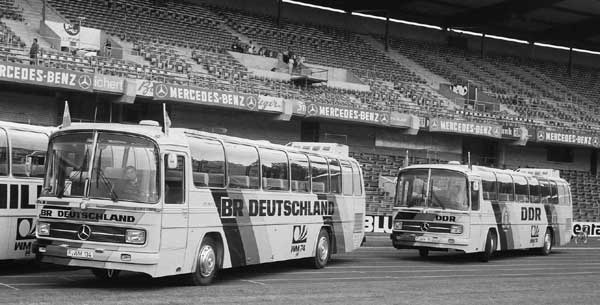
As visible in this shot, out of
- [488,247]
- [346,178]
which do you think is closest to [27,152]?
[346,178]

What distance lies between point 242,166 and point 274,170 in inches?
61.9

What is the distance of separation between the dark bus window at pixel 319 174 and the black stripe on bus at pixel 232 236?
412cm

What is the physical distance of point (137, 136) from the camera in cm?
1504

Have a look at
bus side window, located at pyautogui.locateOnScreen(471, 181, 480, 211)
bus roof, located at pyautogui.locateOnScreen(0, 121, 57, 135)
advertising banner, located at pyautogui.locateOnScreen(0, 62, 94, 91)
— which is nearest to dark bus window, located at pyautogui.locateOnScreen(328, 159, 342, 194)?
bus side window, located at pyautogui.locateOnScreen(471, 181, 480, 211)

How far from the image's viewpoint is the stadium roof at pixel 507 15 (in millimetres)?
54531

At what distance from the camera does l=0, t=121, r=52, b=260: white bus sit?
53.2ft

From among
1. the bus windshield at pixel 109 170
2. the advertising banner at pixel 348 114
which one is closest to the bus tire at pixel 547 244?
the advertising banner at pixel 348 114

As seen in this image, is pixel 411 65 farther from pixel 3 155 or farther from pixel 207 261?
pixel 3 155

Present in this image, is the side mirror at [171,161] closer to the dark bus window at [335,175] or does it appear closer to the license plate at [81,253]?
the license plate at [81,253]

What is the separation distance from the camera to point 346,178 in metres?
23.7

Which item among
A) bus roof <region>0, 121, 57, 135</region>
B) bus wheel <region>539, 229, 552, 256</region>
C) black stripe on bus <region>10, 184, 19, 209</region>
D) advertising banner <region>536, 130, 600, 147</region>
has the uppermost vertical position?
advertising banner <region>536, 130, 600, 147</region>

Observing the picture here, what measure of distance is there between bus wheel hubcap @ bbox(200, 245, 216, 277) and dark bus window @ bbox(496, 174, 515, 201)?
13.8 metres

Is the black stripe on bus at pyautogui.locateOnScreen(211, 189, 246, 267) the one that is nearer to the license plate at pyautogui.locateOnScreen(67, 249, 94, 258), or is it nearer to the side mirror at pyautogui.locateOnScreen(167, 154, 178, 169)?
the side mirror at pyautogui.locateOnScreen(167, 154, 178, 169)

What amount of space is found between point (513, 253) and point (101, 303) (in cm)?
2224
